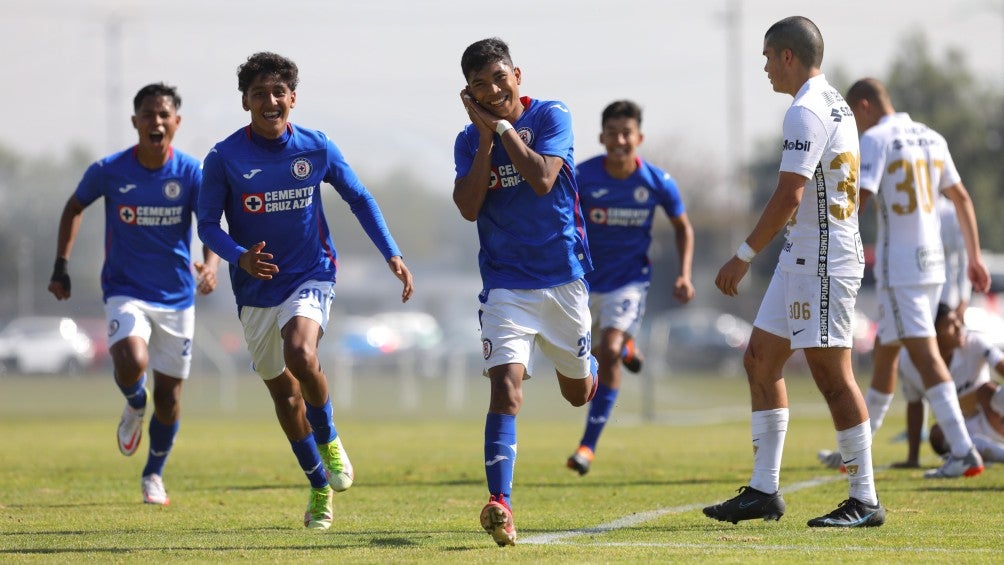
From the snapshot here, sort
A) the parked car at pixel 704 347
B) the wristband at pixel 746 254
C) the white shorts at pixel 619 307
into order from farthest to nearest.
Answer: the parked car at pixel 704 347 < the white shorts at pixel 619 307 < the wristband at pixel 746 254

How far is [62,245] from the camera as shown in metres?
9.55

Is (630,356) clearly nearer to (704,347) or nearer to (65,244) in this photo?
(65,244)

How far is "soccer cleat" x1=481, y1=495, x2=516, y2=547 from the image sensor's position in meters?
6.24

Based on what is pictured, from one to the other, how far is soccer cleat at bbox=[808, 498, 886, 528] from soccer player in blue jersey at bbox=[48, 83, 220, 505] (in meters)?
4.30

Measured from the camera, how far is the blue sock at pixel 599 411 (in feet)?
35.3

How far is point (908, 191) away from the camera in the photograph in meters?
9.59

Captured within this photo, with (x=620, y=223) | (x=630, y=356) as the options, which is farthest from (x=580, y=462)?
(x=620, y=223)

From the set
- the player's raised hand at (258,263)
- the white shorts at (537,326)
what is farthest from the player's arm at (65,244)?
the white shorts at (537,326)

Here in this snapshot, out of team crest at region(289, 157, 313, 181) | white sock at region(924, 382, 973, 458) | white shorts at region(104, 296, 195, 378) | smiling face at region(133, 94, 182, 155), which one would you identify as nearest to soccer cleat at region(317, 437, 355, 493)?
team crest at region(289, 157, 313, 181)

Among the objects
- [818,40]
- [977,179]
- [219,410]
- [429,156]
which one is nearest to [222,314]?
[429,156]

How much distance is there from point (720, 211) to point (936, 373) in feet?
211

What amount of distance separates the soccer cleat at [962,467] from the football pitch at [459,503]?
0.28 feet

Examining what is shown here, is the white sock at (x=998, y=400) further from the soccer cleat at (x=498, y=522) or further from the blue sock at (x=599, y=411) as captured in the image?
the soccer cleat at (x=498, y=522)

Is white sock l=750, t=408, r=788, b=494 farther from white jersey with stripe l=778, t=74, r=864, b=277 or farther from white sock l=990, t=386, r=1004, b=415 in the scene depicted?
white sock l=990, t=386, r=1004, b=415
